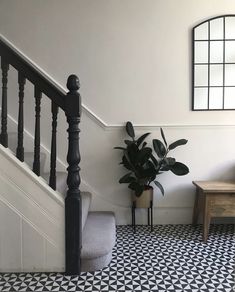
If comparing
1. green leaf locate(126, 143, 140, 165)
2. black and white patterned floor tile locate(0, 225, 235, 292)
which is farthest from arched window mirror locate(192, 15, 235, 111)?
black and white patterned floor tile locate(0, 225, 235, 292)

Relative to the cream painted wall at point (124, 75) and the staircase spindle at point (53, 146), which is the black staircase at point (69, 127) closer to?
the staircase spindle at point (53, 146)

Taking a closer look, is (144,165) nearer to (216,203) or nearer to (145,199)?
(145,199)

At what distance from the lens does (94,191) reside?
11.0 ft

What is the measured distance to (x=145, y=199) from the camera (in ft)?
Answer: 10.2

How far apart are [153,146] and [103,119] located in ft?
2.09

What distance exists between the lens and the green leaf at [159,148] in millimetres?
3092

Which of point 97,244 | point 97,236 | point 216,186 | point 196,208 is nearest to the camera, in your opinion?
point 97,244

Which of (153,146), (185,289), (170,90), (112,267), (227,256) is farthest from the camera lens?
(170,90)

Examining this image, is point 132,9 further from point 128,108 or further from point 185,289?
point 185,289

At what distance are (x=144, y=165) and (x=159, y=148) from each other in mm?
231

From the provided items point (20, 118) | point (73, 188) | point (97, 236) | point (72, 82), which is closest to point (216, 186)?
point (97, 236)

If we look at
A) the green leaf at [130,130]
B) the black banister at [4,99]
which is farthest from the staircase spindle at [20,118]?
the green leaf at [130,130]

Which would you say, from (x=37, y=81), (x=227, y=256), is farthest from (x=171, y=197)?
(x=37, y=81)

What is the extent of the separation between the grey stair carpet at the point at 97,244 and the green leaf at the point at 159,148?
32.4 inches
